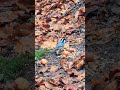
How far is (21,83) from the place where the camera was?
3.13 m

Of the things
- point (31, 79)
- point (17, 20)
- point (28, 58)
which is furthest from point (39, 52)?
point (17, 20)

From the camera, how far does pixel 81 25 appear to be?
12.5 feet

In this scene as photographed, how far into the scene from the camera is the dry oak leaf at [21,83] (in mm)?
3094

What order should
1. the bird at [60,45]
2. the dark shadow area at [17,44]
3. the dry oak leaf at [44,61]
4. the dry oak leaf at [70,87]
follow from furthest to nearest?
the bird at [60,45] → the dry oak leaf at [44,61] → the dark shadow area at [17,44] → the dry oak leaf at [70,87]

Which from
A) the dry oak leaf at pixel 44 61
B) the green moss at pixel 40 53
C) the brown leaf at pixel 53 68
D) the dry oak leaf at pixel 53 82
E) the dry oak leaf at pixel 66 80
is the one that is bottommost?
the dry oak leaf at pixel 53 82

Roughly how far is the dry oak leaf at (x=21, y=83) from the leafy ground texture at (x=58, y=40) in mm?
77

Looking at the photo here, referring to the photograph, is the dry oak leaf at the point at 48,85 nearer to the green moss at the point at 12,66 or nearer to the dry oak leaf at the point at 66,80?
the dry oak leaf at the point at 66,80

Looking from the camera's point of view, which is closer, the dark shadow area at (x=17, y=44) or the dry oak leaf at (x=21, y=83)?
the dry oak leaf at (x=21, y=83)

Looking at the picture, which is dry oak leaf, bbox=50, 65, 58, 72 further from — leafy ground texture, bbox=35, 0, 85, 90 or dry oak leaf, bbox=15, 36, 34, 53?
dry oak leaf, bbox=15, 36, 34, 53

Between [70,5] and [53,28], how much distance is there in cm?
41

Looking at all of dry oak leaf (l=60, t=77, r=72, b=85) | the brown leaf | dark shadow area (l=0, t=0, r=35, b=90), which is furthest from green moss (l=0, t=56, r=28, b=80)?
dry oak leaf (l=60, t=77, r=72, b=85)

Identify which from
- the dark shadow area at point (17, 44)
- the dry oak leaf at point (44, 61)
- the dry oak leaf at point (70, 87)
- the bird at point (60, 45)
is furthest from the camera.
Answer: the bird at point (60, 45)

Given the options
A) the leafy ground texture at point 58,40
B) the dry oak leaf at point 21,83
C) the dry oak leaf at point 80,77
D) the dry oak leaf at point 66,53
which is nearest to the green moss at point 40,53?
the leafy ground texture at point 58,40

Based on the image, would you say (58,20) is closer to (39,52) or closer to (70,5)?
(70,5)
